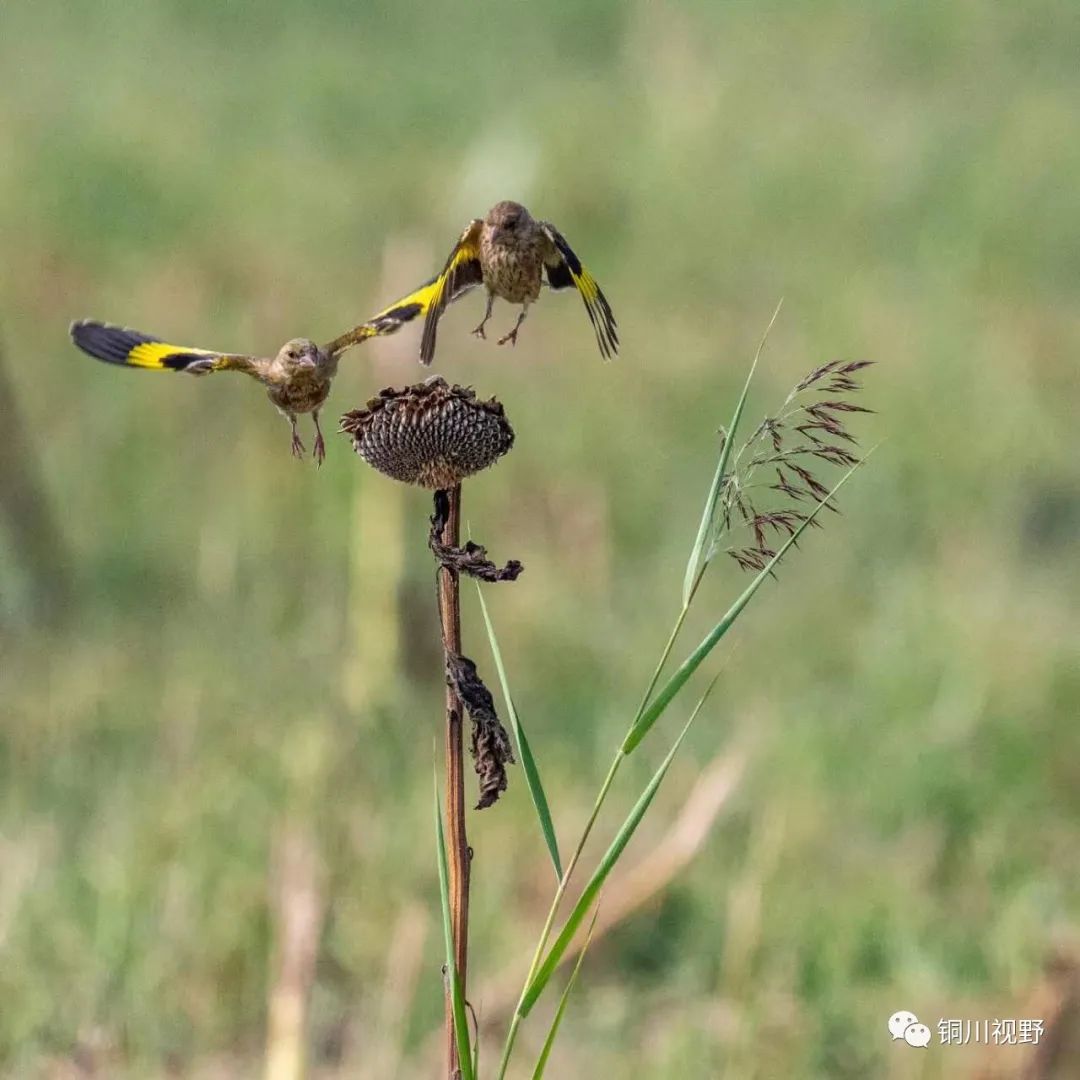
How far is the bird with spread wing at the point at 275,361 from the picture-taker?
4.19 ft

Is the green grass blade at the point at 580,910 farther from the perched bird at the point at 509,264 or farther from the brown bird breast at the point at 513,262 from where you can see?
the brown bird breast at the point at 513,262

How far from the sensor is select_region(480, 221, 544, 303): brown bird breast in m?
1.50

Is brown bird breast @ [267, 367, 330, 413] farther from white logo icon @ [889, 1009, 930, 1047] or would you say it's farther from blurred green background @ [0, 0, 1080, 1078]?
white logo icon @ [889, 1009, 930, 1047]

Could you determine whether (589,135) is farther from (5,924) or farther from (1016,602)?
(5,924)

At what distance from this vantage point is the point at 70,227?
735 centimetres

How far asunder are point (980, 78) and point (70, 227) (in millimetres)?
5381

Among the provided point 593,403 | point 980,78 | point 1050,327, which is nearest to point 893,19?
point 980,78

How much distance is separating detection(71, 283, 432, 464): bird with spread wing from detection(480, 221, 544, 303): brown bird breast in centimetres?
18

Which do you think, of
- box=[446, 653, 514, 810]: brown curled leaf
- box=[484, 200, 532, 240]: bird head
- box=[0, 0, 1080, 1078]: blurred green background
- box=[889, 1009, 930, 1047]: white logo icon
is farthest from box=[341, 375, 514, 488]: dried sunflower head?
box=[889, 1009, 930, 1047]: white logo icon

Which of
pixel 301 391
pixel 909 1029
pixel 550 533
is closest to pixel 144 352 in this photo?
pixel 301 391

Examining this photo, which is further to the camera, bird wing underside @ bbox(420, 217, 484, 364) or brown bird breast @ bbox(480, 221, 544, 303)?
brown bird breast @ bbox(480, 221, 544, 303)

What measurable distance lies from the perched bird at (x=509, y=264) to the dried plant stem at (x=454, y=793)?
314 millimetres

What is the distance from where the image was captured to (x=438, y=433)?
1.07 metres

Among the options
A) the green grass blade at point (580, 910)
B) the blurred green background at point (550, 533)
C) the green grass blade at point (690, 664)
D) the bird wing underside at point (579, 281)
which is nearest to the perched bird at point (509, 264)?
the bird wing underside at point (579, 281)
